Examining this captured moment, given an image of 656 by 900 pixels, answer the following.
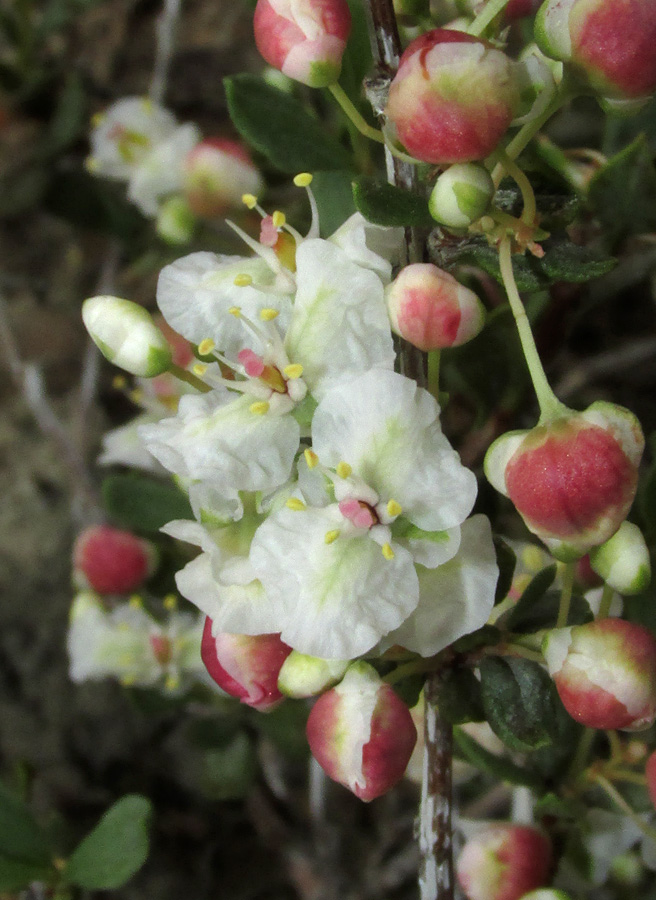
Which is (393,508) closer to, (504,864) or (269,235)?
(269,235)

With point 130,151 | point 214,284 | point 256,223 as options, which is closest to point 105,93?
point 130,151

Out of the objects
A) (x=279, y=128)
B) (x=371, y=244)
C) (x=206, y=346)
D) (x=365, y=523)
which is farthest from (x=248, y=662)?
(x=279, y=128)

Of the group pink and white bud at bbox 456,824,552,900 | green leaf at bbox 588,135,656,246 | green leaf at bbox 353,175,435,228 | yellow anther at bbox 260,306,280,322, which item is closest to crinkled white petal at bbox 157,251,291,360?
yellow anther at bbox 260,306,280,322

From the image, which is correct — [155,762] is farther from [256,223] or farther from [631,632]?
[631,632]

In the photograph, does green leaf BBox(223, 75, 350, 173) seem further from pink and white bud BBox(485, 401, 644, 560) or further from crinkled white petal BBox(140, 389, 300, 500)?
pink and white bud BBox(485, 401, 644, 560)

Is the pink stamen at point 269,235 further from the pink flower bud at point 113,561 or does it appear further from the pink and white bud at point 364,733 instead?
the pink flower bud at point 113,561

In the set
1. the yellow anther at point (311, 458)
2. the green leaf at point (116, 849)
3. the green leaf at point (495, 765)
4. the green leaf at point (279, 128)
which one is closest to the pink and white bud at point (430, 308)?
the yellow anther at point (311, 458)

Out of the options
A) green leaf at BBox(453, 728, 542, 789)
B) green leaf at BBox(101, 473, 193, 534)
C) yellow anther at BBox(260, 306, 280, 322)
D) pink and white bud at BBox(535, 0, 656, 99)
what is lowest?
green leaf at BBox(453, 728, 542, 789)
